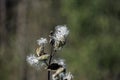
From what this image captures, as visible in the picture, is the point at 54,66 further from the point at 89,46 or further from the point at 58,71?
the point at 89,46

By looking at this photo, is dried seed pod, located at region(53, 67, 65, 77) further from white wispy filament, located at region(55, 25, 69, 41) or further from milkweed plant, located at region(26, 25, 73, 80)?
white wispy filament, located at region(55, 25, 69, 41)

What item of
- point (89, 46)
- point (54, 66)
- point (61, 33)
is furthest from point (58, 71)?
point (89, 46)

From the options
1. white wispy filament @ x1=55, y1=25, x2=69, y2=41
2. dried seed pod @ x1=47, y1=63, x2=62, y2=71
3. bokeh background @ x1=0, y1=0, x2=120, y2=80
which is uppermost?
bokeh background @ x1=0, y1=0, x2=120, y2=80

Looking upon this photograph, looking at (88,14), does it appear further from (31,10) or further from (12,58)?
(31,10)

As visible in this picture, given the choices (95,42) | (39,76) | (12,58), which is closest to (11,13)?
(39,76)

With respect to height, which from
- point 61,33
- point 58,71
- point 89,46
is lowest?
point 58,71

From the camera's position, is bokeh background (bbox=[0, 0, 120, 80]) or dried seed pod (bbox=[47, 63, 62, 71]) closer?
dried seed pod (bbox=[47, 63, 62, 71])

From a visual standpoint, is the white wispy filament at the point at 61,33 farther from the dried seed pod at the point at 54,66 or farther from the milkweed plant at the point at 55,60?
the dried seed pod at the point at 54,66

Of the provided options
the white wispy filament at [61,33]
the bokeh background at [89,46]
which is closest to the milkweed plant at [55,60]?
the white wispy filament at [61,33]

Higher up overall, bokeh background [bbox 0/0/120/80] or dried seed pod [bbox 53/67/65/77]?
bokeh background [bbox 0/0/120/80]

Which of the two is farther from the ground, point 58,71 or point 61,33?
point 61,33

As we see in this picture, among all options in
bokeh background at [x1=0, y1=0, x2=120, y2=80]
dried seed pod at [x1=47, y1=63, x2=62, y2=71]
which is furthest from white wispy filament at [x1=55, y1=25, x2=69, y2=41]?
bokeh background at [x1=0, y1=0, x2=120, y2=80]
